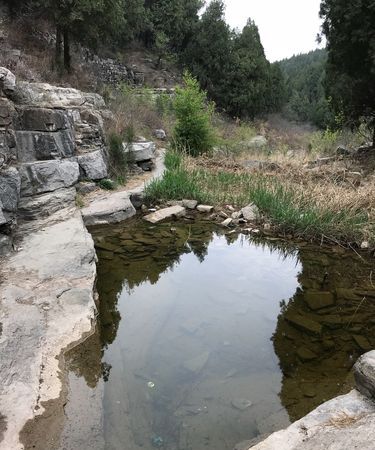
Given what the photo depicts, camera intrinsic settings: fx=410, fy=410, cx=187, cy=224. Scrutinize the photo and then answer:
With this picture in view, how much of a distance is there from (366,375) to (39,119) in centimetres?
612

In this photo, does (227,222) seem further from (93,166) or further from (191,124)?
(191,124)

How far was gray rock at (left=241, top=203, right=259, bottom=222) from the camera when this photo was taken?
22.7 feet

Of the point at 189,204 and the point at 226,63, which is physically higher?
the point at 226,63

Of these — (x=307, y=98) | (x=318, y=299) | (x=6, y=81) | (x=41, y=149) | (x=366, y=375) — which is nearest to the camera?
(x=366, y=375)

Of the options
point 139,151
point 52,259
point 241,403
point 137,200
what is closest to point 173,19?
point 139,151

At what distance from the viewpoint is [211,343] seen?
353cm

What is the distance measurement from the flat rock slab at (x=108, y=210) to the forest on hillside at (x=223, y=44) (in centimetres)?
703

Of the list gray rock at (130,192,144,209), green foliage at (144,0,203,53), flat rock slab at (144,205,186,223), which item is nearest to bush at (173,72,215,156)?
gray rock at (130,192,144,209)

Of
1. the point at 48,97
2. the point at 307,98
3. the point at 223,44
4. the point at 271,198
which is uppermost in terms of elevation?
the point at 223,44

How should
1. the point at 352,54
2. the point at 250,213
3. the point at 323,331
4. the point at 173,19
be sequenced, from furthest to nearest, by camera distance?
the point at 173,19 → the point at 352,54 → the point at 250,213 → the point at 323,331

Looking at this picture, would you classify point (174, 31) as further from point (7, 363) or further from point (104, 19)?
point (7, 363)

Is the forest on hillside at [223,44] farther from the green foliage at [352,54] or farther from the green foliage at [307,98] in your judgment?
the green foliage at [307,98]

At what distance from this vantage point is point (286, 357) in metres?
3.39

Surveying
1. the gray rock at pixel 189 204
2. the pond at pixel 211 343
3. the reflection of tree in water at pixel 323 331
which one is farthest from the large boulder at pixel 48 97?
the reflection of tree in water at pixel 323 331
